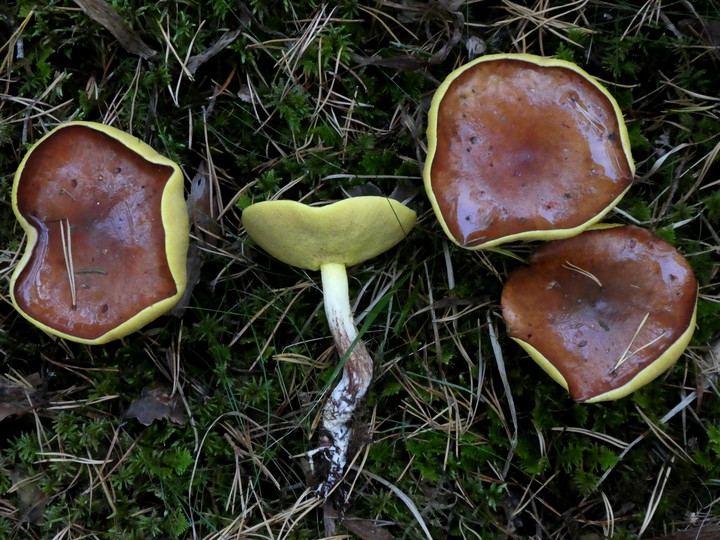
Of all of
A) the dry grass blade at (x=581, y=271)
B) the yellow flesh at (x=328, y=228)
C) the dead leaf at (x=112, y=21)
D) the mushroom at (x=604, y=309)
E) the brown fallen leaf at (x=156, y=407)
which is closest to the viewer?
the yellow flesh at (x=328, y=228)

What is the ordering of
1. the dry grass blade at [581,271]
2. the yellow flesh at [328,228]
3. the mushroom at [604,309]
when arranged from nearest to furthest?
1. the yellow flesh at [328,228]
2. the mushroom at [604,309]
3. the dry grass blade at [581,271]

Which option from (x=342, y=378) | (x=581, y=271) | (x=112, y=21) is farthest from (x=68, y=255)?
(x=581, y=271)

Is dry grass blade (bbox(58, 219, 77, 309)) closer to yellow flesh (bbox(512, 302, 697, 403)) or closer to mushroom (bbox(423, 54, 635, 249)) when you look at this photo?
→ mushroom (bbox(423, 54, 635, 249))

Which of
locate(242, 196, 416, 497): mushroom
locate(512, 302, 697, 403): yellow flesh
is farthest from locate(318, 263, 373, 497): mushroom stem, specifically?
locate(512, 302, 697, 403): yellow flesh

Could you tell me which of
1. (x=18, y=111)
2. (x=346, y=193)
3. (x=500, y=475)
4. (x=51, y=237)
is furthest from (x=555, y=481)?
(x=18, y=111)

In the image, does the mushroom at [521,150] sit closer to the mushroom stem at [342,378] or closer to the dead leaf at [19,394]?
the mushroom stem at [342,378]

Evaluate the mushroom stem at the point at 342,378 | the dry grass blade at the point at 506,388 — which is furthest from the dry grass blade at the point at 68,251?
the dry grass blade at the point at 506,388
